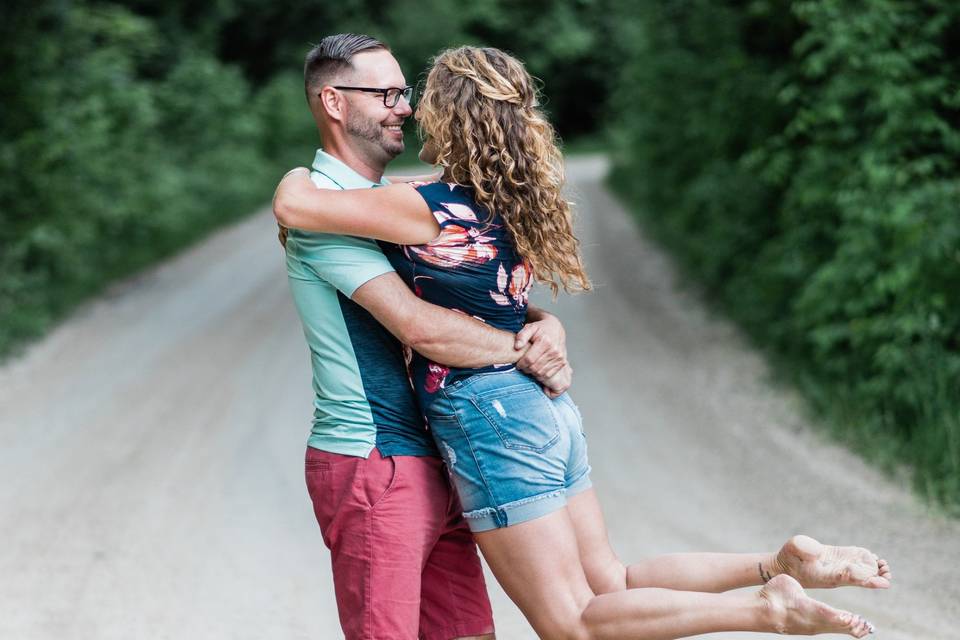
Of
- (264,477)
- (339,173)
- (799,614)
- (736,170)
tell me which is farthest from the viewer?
(736,170)

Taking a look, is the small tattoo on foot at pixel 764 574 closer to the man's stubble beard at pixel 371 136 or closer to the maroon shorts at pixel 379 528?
the maroon shorts at pixel 379 528

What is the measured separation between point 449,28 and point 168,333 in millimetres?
25409

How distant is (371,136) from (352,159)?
0.08m

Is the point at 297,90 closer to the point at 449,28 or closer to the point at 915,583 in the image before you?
the point at 449,28

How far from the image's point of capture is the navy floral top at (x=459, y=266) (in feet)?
9.43

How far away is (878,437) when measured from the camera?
707cm

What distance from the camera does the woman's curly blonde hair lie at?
2.81 meters

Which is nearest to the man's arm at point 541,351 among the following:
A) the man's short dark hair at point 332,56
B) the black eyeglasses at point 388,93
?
the black eyeglasses at point 388,93

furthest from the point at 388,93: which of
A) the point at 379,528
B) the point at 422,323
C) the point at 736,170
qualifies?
the point at 736,170

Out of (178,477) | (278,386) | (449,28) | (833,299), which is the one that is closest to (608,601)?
(178,477)

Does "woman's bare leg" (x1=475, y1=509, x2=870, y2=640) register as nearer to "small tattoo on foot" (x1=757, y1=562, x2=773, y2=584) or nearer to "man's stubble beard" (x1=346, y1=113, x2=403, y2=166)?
"small tattoo on foot" (x1=757, y1=562, x2=773, y2=584)

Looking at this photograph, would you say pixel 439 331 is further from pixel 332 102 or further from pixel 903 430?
pixel 903 430

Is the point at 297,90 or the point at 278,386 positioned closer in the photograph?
the point at 278,386

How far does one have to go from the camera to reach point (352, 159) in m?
3.09
